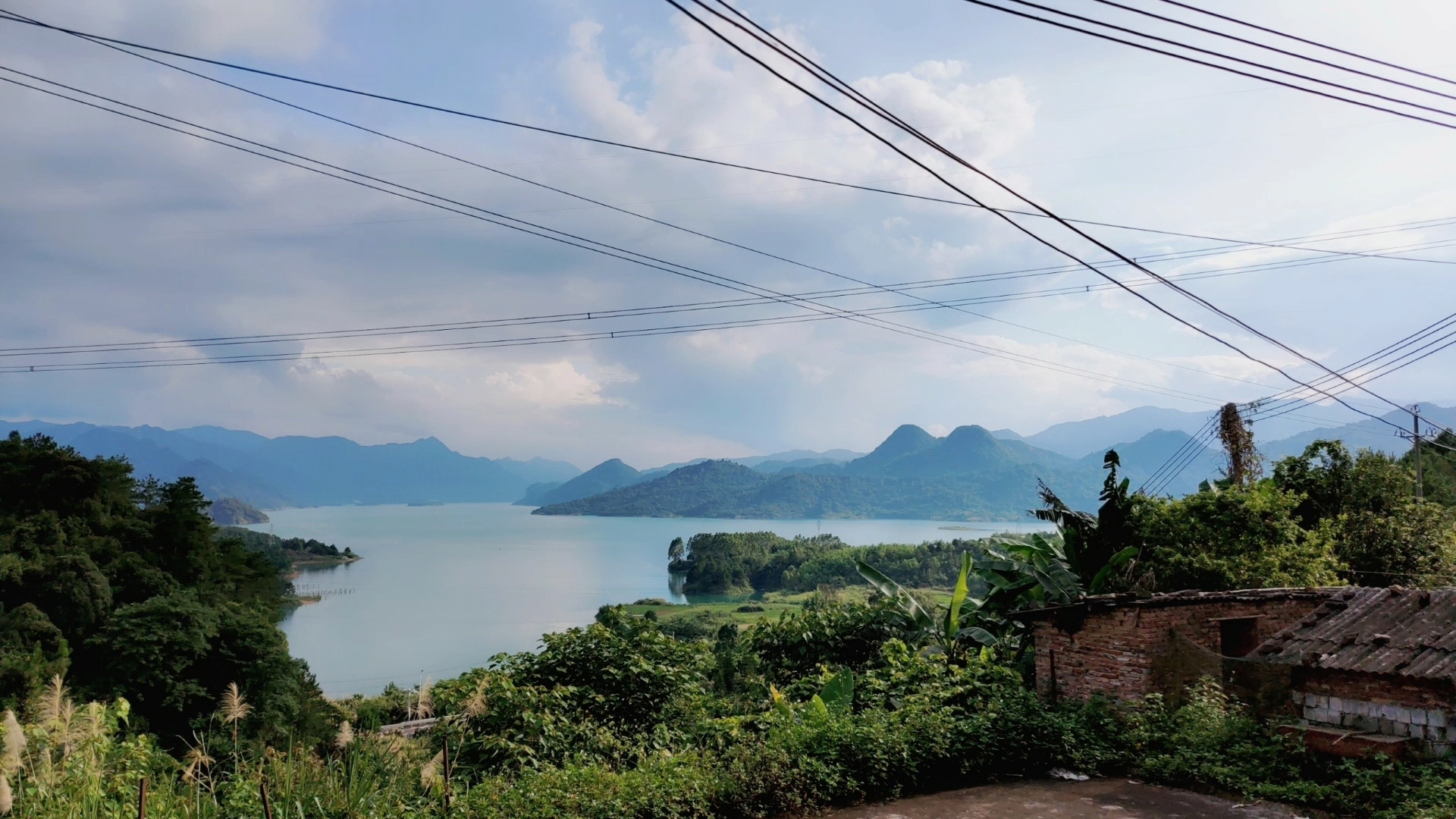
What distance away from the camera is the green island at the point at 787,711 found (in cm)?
442

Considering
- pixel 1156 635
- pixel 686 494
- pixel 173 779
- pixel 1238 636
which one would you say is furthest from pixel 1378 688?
pixel 686 494

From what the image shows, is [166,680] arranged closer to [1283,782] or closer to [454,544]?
[1283,782]

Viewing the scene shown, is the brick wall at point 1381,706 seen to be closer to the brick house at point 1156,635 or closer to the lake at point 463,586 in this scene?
the brick house at point 1156,635

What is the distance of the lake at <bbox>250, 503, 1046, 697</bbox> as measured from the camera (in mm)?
46750

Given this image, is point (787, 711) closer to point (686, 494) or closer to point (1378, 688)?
point (1378, 688)

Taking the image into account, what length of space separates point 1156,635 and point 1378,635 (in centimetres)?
151

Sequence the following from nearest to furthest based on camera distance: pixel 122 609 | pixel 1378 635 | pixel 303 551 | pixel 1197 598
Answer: pixel 1378 635 < pixel 1197 598 < pixel 122 609 < pixel 303 551

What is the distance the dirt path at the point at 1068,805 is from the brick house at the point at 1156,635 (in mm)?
1152

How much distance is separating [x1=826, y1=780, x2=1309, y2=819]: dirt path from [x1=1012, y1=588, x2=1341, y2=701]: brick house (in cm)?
115

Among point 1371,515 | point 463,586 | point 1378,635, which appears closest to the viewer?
point 1378,635

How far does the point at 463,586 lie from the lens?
78.9 meters

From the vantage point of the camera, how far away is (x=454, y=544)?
415ft

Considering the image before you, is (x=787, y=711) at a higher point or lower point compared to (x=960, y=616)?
lower

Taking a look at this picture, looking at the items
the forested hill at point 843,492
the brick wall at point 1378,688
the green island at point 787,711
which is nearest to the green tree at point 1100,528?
the green island at point 787,711
